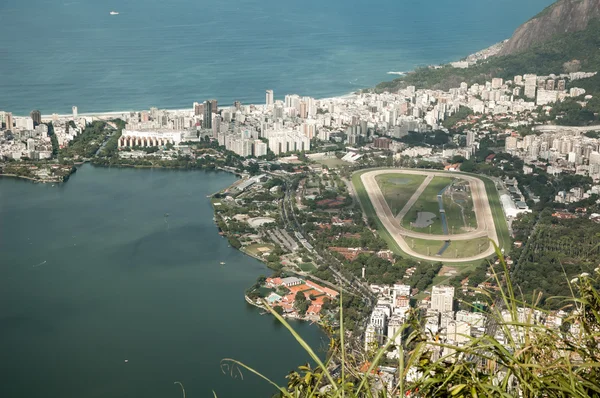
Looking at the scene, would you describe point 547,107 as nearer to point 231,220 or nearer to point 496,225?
point 496,225

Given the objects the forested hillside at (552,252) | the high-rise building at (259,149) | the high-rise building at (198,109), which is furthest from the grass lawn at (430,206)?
the high-rise building at (198,109)

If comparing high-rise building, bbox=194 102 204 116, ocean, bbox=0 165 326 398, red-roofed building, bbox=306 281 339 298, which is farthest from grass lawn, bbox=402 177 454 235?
high-rise building, bbox=194 102 204 116

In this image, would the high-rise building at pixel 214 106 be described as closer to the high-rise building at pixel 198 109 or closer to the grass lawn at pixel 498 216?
the high-rise building at pixel 198 109

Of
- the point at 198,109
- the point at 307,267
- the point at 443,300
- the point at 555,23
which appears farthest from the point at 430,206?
the point at 555,23

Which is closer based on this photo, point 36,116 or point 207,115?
point 36,116

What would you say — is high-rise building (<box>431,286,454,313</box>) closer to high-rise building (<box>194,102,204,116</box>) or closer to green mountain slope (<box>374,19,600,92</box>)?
high-rise building (<box>194,102,204,116</box>)

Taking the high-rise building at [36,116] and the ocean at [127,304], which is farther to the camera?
the high-rise building at [36,116]

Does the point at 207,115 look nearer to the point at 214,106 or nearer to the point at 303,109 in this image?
the point at 214,106
